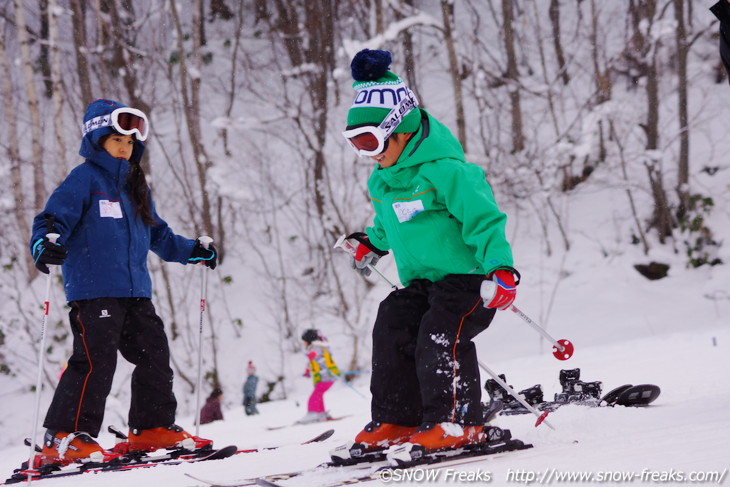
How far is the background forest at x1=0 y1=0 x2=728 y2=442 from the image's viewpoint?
39.6ft

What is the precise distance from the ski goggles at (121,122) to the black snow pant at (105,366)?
86 centimetres

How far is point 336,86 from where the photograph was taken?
15.6 meters

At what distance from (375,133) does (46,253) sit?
4.81 ft

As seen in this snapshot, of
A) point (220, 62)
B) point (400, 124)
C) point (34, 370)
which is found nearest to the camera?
point (400, 124)

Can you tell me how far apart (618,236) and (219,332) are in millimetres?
7421

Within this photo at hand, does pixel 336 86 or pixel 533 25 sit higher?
pixel 533 25

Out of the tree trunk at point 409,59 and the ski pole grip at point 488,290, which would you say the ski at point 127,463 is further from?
the tree trunk at point 409,59

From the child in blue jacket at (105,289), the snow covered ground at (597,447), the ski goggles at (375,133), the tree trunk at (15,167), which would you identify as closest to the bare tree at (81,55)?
the tree trunk at (15,167)

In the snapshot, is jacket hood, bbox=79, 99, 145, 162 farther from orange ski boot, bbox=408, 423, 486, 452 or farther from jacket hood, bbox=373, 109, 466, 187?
orange ski boot, bbox=408, 423, 486, 452

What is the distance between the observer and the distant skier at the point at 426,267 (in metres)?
2.59

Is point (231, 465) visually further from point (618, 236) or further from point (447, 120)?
point (447, 120)

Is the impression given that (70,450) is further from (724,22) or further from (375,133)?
(724,22)

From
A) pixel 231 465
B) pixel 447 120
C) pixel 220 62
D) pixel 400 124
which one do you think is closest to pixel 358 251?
pixel 400 124

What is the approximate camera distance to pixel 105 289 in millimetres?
3324
